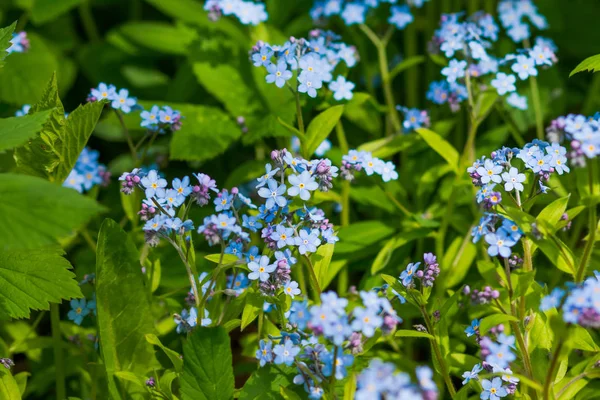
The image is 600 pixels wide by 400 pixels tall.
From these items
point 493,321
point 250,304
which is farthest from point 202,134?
point 493,321

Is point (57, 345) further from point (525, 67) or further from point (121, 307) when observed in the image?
point (525, 67)

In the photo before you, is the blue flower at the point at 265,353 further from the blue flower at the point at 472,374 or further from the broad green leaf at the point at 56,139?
the broad green leaf at the point at 56,139

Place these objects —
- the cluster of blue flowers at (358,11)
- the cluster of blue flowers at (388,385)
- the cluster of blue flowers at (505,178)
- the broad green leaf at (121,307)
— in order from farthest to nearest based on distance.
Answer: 1. the cluster of blue flowers at (358,11)
2. the broad green leaf at (121,307)
3. the cluster of blue flowers at (505,178)
4. the cluster of blue flowers at (388,385)

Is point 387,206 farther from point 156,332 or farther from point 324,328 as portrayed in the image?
point 324,328

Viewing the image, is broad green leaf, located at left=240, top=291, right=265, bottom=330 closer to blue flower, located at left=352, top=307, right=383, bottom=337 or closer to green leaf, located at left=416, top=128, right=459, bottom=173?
Result: blue flower, located at left=352, top=307, right=383, bottom=337

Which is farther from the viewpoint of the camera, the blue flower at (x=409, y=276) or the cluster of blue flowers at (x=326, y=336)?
the blue flower at (x=409, y=276)

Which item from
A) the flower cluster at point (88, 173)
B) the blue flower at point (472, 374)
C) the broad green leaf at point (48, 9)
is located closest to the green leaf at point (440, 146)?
the blue flower at point (472, 374)

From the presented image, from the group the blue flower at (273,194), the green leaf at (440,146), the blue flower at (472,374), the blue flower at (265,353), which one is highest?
the green leaf at (440,146)
